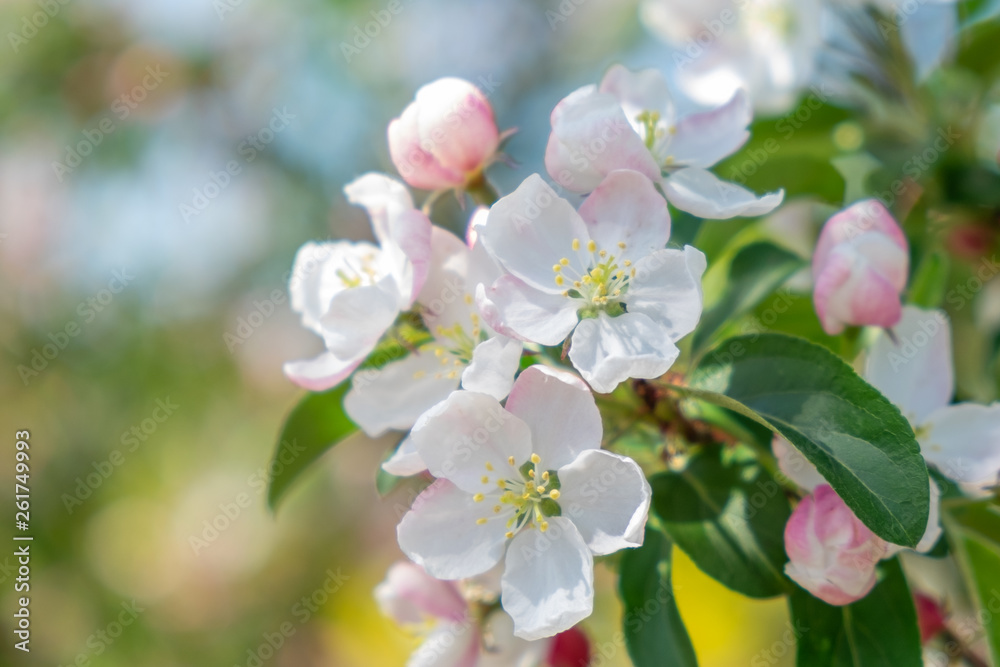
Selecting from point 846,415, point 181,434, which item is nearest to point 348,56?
point 181,434

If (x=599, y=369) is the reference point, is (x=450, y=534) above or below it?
below

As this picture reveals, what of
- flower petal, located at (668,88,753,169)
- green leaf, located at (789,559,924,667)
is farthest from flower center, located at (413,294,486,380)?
green leaf, located at (789,559,924,667)

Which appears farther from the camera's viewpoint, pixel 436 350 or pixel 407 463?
pixel 436 350

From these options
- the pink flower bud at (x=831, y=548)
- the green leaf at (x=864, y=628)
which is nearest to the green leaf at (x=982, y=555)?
the green leaf at (x=864, y=628)

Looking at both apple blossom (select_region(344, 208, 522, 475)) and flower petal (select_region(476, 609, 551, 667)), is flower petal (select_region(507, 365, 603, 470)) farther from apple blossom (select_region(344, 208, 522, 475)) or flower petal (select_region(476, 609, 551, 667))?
flower petal (select_region(476, 609, 551, 667))

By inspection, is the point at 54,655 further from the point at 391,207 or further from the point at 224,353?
the point at 391,207

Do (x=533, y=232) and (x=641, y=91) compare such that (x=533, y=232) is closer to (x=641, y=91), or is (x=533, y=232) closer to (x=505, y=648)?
(x=641, y=91)

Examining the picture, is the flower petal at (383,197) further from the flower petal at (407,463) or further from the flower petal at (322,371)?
the flower petal at (407,463)

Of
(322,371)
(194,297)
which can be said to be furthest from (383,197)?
(194,297)

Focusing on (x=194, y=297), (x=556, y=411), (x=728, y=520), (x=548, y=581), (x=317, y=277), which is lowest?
(x=194, y=297)
